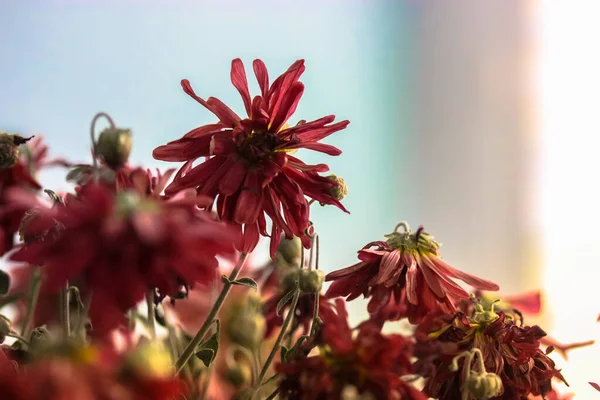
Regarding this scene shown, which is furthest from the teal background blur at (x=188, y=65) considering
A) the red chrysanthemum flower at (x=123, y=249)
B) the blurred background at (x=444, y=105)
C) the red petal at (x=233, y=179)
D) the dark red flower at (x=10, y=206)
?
the red chrysanthemum flower at (x=123, y=249)

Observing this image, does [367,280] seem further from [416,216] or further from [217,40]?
[416,216]

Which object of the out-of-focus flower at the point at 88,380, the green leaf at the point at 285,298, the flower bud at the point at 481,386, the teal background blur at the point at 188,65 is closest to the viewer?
the out-of-focus flower at the point at 88,380

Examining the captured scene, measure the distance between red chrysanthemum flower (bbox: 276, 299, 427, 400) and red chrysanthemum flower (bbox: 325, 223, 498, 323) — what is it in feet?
0.35

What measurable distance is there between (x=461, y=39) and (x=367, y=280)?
1.18m

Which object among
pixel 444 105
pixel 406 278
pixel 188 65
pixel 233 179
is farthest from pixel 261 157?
pixel 444 105

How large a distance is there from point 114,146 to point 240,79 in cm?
10

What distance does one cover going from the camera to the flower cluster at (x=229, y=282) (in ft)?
0.83

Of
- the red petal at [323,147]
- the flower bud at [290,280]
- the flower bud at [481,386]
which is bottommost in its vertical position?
the flower bud at [481,386]

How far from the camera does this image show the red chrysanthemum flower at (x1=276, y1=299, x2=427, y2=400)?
298 millimetres

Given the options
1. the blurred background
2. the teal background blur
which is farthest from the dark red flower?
the blurred background

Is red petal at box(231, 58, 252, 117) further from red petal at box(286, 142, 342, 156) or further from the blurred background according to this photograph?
the blurred background

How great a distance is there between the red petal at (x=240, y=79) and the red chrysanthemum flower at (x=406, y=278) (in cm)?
13

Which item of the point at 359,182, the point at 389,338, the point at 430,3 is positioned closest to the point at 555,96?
the point at 430,3

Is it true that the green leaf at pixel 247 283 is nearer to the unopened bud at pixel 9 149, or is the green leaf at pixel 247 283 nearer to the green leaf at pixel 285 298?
the green leaf at pixel 285 298
